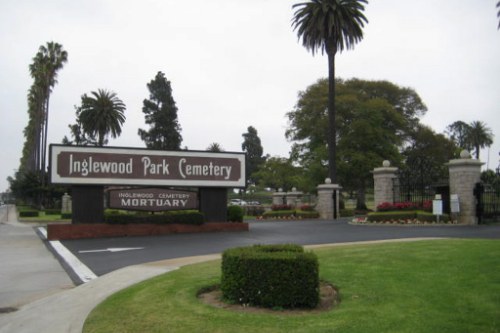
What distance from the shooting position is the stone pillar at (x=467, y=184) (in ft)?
73.2

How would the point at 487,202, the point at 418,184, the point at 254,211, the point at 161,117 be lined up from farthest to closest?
the point at 161,117, the point at 254,211, the point at 418,184, the point at 487,202

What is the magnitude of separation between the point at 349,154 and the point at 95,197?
90.6 ft

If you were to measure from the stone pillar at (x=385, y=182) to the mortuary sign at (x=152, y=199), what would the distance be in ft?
34.1

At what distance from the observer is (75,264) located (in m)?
13.6

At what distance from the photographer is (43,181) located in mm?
56906

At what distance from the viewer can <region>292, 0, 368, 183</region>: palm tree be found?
122ft

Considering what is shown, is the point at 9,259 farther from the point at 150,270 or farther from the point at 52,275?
the point at 150,270

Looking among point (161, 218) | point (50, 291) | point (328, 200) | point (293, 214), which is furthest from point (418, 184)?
point (50, 291)

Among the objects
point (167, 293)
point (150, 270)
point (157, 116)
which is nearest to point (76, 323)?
point (167, 293)

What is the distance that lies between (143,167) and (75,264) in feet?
31.6

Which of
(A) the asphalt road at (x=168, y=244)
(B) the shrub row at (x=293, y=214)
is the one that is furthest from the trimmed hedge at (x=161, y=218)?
(B) the shrub row at (x=293, y=214)

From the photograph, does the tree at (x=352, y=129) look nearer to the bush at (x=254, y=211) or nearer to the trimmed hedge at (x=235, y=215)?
the bush at (x=254, y=211)

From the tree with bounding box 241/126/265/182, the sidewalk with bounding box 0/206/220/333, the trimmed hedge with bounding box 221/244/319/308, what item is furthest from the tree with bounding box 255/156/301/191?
the tree with bounding box 241/126/265/182

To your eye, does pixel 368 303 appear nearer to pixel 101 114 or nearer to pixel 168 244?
pixel 168 244
